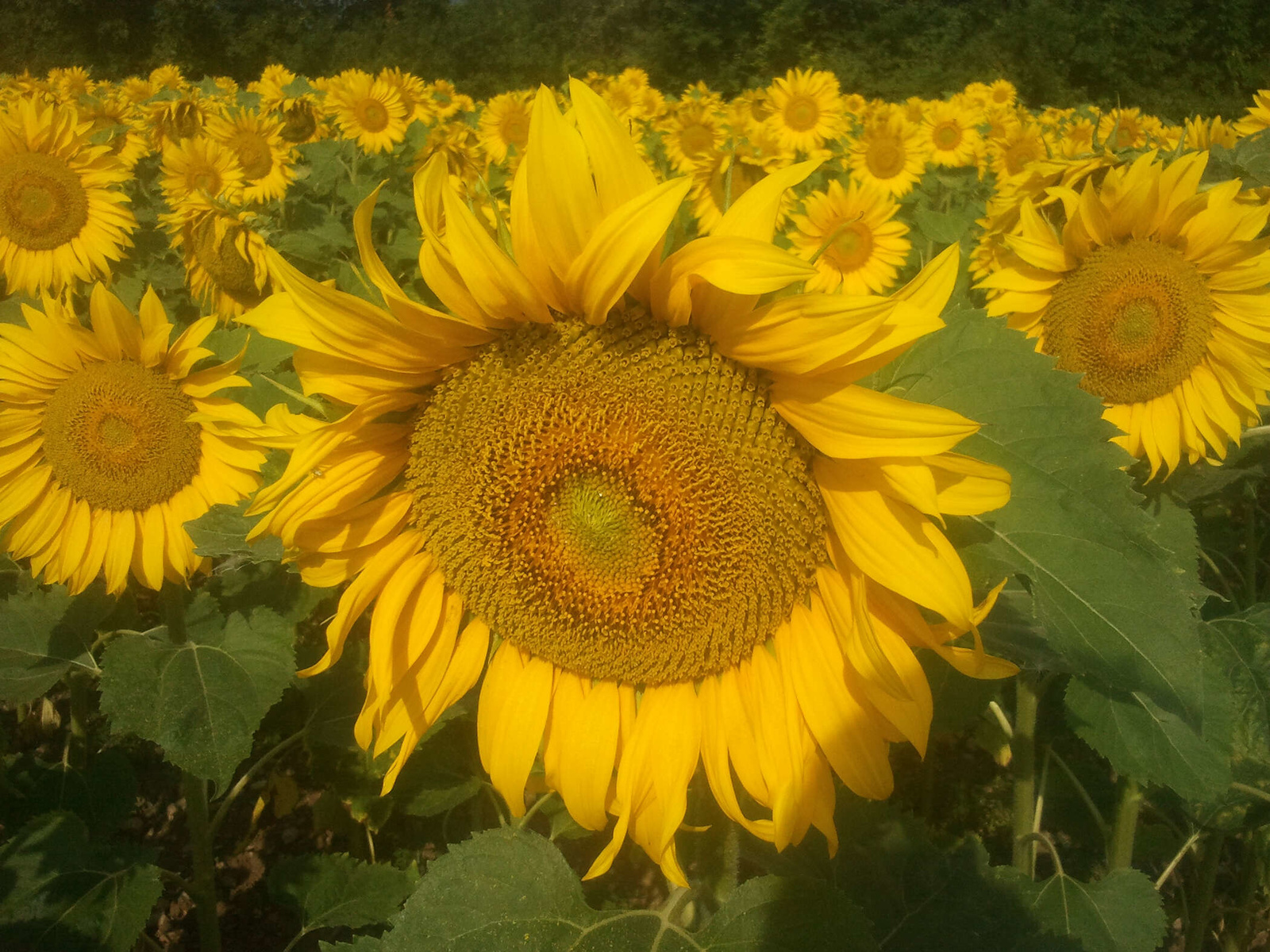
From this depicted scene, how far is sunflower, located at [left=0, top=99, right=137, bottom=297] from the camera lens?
4.38 meters

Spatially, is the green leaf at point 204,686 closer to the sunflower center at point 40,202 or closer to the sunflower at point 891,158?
the sunflower center at point 40,202

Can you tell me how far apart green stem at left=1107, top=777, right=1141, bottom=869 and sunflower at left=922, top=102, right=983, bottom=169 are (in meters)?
6.65

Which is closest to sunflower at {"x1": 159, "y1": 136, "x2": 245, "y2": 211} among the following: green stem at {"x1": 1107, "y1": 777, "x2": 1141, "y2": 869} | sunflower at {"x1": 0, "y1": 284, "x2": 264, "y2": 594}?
sunflower at {"x1": 0, "y1": 284, "x2": 264, "y2": 594}

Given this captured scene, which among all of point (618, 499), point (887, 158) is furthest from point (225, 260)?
point (887, 158)

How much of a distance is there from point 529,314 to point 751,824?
0.84m

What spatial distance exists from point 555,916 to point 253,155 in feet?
18.3

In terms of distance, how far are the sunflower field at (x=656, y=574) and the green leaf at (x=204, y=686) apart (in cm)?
1

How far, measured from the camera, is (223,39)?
2553 cm

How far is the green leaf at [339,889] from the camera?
8.62 feet

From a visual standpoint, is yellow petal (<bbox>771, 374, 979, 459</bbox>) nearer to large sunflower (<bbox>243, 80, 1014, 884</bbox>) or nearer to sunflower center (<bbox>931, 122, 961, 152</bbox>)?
large sunflower (<bbox>243, 80, 1014, 884</bbox>)

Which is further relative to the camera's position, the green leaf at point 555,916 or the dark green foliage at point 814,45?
the dark green foliage at point 814,45

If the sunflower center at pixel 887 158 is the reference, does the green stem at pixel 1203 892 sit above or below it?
below

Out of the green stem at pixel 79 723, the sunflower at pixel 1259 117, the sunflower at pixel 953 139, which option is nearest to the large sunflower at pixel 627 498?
the green stem at pixel 79 723

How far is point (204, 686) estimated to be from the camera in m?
2.49
